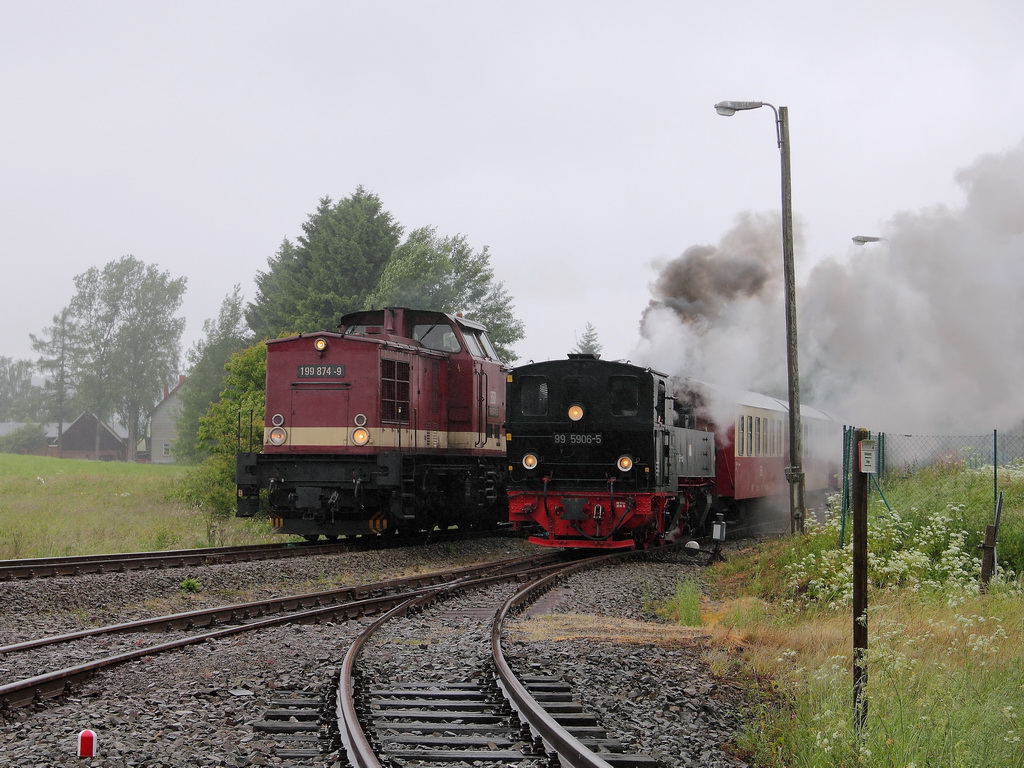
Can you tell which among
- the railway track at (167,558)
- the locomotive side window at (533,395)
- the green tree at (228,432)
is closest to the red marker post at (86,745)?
the railway track at (167,558)

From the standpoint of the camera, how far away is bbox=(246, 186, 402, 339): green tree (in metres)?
51.6

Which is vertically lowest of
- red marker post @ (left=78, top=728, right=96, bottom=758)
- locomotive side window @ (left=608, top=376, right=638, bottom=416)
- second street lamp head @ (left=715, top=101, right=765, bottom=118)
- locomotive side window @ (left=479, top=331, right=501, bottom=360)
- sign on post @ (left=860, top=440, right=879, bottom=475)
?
red marker post @ (left=78, top=728, right=96, bottom=758)

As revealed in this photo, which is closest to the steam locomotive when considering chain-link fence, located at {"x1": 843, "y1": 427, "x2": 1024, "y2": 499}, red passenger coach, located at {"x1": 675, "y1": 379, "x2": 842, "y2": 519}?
red passenger coach, located at {"x1": 675, "y1": 379, "x2": 842, "y2": 519}

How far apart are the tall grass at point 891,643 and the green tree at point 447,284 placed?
30.8m

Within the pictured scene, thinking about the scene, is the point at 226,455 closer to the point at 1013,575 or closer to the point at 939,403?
the point at 939,403

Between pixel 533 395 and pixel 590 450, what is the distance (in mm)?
1363

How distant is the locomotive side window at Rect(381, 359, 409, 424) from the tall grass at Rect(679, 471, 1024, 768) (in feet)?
19.4

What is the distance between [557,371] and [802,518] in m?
4.78

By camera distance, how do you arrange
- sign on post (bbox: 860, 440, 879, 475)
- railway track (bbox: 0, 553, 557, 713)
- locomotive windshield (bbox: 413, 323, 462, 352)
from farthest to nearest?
locomotive windshield (bbox: 413, 323, 462, 352)
railway track (bbox: 0, 553, 557, 713)
sign on post (bbox: 860, 440, 879, 475)

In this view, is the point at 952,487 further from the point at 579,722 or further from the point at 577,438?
the point at 579,722

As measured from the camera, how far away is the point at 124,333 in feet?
249

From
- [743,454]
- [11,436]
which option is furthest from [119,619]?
[11,436]

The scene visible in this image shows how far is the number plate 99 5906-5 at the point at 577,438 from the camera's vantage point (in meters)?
16.1

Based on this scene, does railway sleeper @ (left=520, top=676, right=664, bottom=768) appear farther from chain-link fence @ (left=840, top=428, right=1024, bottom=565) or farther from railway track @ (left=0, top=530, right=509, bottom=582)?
railway track @ (left=0, top=530, right=509, bottom=582)
